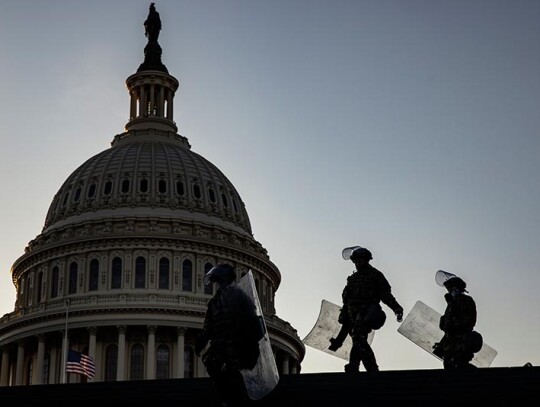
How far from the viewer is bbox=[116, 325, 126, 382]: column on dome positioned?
84938mm

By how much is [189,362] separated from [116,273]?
968 centimetres

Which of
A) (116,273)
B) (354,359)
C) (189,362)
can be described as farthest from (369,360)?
(116,273)

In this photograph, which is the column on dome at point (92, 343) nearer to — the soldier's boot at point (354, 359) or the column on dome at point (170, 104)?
the column on dome at point (170, 104)

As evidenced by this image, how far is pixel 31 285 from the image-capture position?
9481cm

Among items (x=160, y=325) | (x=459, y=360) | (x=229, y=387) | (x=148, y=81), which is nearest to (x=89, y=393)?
(x=229, y=387)

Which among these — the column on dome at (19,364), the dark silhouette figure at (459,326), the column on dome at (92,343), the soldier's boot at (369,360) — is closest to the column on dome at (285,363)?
the column on dome at (92,343)

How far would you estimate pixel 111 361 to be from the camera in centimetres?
8669

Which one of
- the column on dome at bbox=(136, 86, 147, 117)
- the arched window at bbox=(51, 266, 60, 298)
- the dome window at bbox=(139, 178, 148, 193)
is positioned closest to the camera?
the arched window at bbox=(51, 266, 60, 298)

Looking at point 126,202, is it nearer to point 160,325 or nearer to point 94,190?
point 94,190

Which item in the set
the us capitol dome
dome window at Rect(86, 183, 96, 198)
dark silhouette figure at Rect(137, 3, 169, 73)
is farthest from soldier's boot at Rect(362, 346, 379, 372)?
dark silhouette figure at Rect(137, 3, 169, 73)

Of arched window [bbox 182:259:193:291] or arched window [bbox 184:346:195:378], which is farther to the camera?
arched window [bbox 182:259:193:291]

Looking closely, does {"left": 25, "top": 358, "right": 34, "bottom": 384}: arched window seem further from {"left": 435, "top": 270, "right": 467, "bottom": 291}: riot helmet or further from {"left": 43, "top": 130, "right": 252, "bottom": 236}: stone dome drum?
{"left": 435, "top": 270, "right": 467, "bottom": 291}: riot helmet

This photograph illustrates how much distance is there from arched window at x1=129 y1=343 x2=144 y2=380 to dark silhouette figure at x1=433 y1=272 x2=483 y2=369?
214 ft

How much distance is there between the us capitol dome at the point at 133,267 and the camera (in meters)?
86.3
